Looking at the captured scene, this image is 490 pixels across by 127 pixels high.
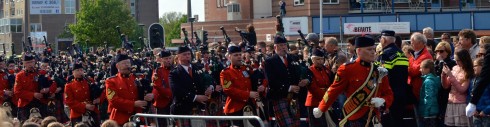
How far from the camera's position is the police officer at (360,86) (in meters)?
9.64

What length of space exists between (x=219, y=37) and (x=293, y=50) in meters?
38.2

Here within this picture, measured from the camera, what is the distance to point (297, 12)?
5319 cm

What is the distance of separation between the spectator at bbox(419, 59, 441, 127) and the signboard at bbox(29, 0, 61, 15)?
7351 centimetres

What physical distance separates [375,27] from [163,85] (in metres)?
Result: 30.7

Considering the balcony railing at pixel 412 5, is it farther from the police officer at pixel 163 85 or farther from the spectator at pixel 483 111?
the spectator at pixel 483 111

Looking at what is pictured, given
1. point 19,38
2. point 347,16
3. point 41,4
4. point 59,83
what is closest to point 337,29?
point 347,16

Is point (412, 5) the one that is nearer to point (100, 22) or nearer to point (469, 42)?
point (100, 22)

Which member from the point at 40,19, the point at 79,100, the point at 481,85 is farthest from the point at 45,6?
the point at 481,85

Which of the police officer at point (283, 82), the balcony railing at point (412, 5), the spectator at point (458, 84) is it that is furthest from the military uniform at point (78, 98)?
the balcony railing at point (412, 5)

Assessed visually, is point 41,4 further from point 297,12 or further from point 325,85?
point 325,85

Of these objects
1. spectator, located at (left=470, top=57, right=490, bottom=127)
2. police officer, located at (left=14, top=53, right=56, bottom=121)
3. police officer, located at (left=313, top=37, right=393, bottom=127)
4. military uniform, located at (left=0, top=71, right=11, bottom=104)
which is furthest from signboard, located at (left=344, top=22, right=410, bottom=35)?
police officer, located at (left=313, top=37, right=393, bottom=127)

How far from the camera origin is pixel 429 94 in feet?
38.1

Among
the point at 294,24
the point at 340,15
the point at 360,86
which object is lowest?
the point at 360,86

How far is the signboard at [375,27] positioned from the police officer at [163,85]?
29704 millimetres
